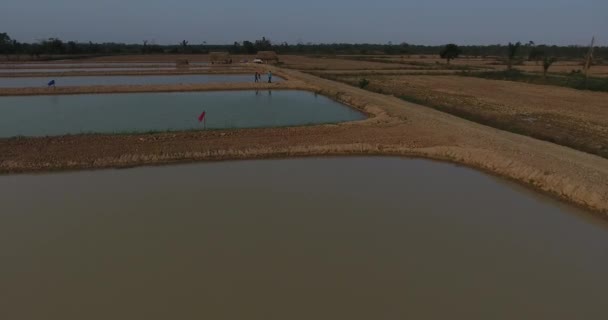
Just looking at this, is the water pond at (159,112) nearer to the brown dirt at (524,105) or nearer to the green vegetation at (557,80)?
the brown dirt at (524,105)

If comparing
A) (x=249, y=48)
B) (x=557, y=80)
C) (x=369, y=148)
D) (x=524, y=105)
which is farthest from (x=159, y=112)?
(x=249, y=48)

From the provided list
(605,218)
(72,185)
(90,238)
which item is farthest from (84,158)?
(605,218)

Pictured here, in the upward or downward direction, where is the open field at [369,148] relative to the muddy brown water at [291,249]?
upward

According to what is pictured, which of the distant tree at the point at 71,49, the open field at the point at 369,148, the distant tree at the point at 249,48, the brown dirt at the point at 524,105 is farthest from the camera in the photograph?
the distant tree at the point at 249,48

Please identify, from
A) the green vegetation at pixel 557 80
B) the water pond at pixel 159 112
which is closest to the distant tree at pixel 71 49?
the water pond at pixel 159 112

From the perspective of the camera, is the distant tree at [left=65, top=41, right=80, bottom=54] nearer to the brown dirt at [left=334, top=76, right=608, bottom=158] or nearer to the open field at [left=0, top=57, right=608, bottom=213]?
the brown dirt at [left=334, top=76, right=608, bottom=158]

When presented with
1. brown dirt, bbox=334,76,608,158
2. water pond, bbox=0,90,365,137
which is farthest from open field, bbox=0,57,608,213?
water pond, bbox=0,90,365,137

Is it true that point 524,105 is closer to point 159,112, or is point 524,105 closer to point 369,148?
point 369,148
